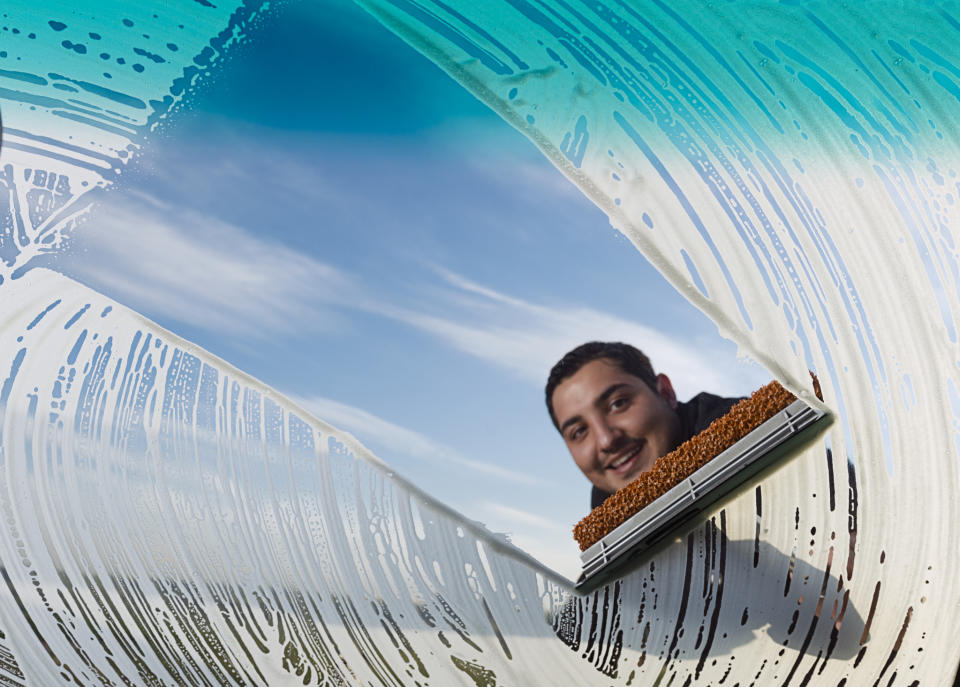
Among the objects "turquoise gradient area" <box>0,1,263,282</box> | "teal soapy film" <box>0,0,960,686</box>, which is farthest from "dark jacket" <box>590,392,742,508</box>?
"turquoise gradient area" <box>0,1,263,282</box>

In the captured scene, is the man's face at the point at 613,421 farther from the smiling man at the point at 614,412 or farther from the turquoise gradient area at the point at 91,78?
the turquoise gradient area at the point at 91,78

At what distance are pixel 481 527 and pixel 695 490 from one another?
466mm

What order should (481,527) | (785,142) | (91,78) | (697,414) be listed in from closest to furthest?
1. (785,142)
2. (91,78)
3. (481,527)
4. (697,414)

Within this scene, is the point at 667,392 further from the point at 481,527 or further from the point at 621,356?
the point at 481,527


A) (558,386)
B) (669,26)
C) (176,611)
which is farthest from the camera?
(558,386)

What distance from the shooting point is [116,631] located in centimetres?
117

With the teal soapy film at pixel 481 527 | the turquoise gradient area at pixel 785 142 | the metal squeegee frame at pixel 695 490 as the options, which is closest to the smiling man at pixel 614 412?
the metal squeegee frame at pixel 695 490

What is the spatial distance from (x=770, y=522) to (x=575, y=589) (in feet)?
1.38

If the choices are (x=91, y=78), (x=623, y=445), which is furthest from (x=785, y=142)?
(x=623, y=445)

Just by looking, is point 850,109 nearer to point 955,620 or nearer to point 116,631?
point 955,620

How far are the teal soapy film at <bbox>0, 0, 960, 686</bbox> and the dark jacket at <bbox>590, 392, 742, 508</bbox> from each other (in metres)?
0.42

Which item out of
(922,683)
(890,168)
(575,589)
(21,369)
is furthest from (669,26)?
(21,369)

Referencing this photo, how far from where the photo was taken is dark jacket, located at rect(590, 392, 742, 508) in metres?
1.84

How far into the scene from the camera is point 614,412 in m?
1.95
